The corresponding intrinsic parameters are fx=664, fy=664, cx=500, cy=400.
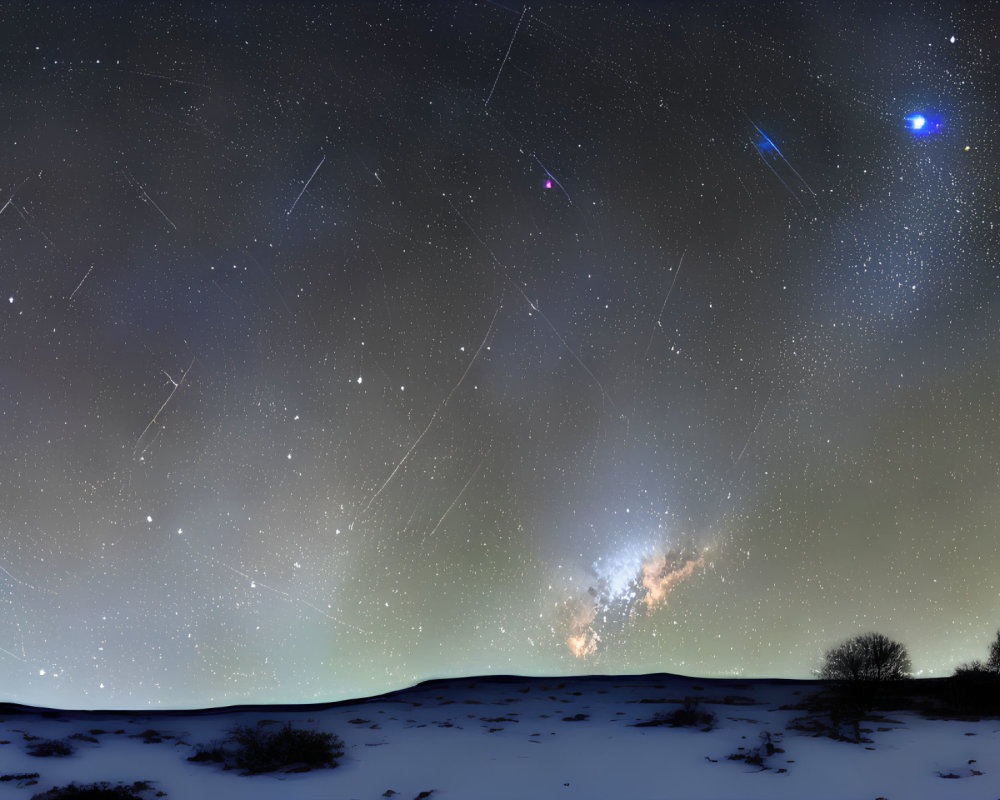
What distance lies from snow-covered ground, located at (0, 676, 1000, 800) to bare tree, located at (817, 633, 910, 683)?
1700 mm

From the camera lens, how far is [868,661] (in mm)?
19188

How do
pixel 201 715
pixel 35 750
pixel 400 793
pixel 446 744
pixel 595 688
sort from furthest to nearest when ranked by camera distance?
pixel 595 688 → pixel 201 715 → pixel 446 744 → pixel 35 750 → pixel 400 793

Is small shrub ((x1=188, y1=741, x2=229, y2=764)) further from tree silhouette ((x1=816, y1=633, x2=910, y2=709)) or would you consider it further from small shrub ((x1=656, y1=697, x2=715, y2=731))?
tree silhouette ((x1=816, y1=633, x2=910, y2=709))

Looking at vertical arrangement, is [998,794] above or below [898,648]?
below

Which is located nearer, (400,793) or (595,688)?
(400,793)

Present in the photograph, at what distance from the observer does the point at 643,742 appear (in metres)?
15.3

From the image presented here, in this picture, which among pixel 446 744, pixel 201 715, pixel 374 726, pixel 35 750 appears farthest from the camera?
pixel 201 715

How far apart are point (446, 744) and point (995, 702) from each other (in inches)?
579

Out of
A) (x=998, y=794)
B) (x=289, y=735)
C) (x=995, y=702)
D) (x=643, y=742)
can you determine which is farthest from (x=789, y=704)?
(x=289, y=735)

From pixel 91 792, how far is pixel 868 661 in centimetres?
1941

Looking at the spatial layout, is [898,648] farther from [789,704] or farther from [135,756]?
[135,756]

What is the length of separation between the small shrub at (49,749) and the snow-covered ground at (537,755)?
0.22 metres

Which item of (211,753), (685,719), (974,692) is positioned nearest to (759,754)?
(685,719)

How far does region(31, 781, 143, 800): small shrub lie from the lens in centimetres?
1178
